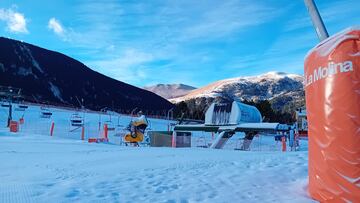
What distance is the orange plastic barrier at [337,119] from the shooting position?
342 centimetres

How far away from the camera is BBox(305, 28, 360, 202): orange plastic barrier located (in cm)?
342

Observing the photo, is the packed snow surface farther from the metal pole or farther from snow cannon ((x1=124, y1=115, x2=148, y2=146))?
snow cannon ((x1=124, y1=115, x2=148, y2=146))

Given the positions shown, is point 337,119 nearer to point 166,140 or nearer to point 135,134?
point 166,140

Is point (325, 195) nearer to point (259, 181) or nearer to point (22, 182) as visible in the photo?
point (259, 181)

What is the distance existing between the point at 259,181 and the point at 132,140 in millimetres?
16072

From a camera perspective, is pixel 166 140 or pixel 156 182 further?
pixel 166 140

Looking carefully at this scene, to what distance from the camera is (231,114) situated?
28000 mm

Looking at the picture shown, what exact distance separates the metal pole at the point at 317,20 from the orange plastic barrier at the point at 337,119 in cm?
30

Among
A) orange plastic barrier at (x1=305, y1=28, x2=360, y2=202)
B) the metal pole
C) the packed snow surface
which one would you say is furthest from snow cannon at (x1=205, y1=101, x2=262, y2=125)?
orange plastic barrier at (x1=305, y1=28, x2=360, y2=202)

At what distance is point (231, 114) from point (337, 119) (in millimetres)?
24594

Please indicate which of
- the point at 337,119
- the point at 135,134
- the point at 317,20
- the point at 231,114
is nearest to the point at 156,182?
the point at 337,119

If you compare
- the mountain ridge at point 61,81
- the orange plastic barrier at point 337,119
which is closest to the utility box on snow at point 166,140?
the orange plastic barrier at point 337,119

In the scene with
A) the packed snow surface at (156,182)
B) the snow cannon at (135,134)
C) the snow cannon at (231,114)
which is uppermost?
the snow cannon at (231,114)

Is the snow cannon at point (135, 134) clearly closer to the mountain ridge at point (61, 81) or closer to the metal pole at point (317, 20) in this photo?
the metal pole at point (317, 20)
